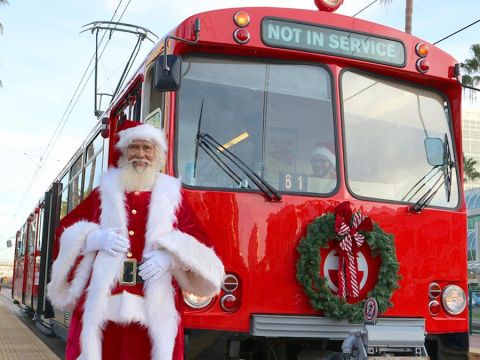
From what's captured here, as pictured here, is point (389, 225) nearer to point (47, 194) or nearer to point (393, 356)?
point (393, 356)

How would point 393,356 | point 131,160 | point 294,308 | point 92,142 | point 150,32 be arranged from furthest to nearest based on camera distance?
point 150,32
point 92,142
point 294,308
point 393,356
point 131,160

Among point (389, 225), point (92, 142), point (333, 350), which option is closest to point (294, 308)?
point (333, 350)

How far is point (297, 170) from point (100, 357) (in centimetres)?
192

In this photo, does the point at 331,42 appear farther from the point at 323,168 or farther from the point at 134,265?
the point at 134,265

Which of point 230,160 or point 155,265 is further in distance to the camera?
point 230,160

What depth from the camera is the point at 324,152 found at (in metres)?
4.60

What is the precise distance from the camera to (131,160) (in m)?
3.53

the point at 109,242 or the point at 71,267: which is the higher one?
the point at 109,242

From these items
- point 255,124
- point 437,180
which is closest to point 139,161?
point 255,124

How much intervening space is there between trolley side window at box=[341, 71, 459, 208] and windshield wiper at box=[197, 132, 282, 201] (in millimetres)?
663

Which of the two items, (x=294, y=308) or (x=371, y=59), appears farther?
(x=371, y=59)

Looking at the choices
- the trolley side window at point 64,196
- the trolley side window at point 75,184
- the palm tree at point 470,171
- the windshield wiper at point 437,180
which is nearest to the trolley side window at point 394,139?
the windshield wiper at point 437,180

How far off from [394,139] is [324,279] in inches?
52.9

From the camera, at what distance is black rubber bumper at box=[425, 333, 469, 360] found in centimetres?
469
